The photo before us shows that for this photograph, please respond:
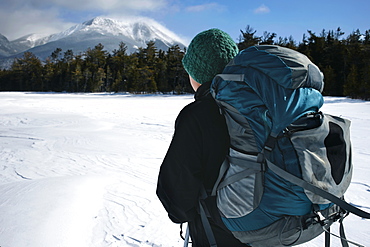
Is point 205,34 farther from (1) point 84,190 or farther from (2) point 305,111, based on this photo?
(1) point 84,190

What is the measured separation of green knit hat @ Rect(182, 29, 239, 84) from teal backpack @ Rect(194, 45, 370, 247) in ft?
0.63

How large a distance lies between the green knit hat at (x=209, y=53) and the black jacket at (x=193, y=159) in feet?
0.48

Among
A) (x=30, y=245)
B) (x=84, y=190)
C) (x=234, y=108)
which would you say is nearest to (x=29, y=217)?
(x=30, y=245)

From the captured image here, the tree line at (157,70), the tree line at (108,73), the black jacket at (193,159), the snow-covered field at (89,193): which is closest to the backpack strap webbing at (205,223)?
the black jacket at (193,159)

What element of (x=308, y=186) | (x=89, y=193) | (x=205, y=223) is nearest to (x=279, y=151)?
(x=308, y=186)

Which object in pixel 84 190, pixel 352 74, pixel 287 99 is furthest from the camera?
pixel 352 74

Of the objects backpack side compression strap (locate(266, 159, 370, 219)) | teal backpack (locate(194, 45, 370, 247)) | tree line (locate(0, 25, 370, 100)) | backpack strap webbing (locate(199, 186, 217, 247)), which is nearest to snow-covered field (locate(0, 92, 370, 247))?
backpack strap webbing (locate(199, 186, 217, 247))

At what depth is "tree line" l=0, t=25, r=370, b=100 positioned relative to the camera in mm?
30391

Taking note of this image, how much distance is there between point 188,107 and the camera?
1.04 m

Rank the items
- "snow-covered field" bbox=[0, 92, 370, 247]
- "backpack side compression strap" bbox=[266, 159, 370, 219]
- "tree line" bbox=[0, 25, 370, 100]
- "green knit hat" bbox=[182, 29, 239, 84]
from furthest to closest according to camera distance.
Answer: "tree line" bbox=[0, 25, 370, 100] → "snow-covered field" bbox=[0, 92, 370, 247] → "green knit hat" bbox=[182, 29, 239, 84] → "backpack side compression strap" bbox=[266, 159, 370, 219]

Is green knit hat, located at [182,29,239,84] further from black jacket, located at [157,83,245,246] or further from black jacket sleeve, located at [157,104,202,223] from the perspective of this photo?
black jacket sleeve, located at [157,104,202,223]

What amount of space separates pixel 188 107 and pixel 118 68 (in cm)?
4693

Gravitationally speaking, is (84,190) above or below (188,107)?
below

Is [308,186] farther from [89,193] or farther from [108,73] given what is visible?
[108,73]
